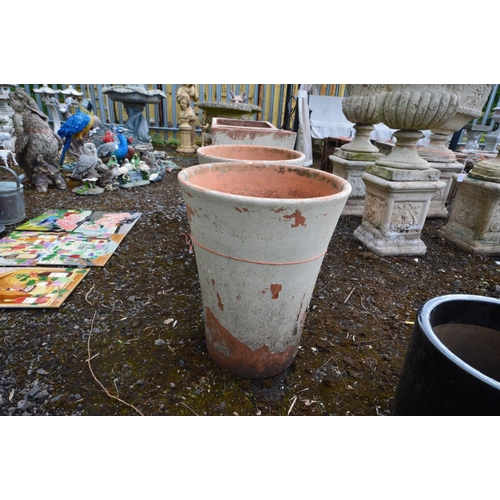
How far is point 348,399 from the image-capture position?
1549 mm

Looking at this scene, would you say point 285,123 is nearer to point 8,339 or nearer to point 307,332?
point 307,332

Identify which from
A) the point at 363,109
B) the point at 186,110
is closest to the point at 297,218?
the point at 363,109

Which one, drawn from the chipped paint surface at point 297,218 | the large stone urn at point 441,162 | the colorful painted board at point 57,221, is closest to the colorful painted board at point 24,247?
the colorful painted board at point 57,221

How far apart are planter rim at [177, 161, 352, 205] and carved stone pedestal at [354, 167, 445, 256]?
1525 millimetres

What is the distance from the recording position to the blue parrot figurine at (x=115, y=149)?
4973 mm

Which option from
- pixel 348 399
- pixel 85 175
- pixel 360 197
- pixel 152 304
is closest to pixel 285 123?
pixel 360 197

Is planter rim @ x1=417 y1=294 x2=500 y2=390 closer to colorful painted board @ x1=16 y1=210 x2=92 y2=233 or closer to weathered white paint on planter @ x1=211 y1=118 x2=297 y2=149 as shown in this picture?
weathered white paint on planter @ x1=211 y1=118 x2=297 y2=149

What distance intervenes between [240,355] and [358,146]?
3284 mm

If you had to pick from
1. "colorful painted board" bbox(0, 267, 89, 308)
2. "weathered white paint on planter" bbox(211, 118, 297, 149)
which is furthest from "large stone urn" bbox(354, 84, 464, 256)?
"colorful painted board" bbox(0, 267, 89, 308)

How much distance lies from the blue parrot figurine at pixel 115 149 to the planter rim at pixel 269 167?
13.0 ft

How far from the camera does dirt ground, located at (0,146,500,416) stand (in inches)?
58.8

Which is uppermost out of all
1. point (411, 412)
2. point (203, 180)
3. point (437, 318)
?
point (203, 180)

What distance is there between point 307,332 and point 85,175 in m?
3.94

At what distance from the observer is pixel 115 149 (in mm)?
5023
